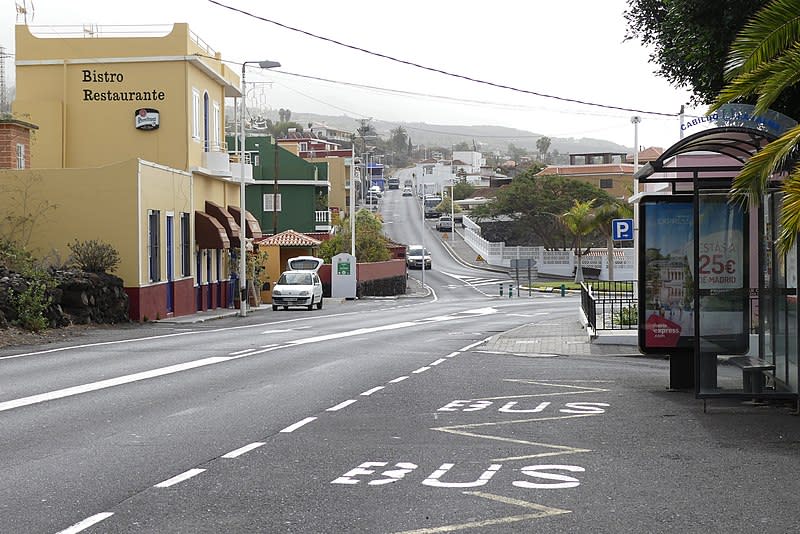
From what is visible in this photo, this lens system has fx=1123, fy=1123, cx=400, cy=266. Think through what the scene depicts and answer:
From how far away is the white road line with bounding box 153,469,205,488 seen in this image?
29.2 feet

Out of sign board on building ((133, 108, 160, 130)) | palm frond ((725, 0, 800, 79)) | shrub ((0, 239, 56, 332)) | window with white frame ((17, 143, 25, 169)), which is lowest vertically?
shrub ((0, 239, 56, 332))

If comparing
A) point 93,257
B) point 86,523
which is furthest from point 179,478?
point 93,257

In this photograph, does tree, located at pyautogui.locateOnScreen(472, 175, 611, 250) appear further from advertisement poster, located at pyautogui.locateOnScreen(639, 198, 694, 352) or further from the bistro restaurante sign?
advertisement poster, located at pyautogui.locateOnScreen(639, 198, 694, 352)

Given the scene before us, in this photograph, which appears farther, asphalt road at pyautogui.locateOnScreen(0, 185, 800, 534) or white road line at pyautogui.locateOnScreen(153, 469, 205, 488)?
white road line at pyautogui.locateOnScreen(153, 469, 205, 488)

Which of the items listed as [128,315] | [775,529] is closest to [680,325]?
[775,529]

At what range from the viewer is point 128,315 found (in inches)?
1330

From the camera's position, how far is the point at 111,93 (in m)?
43.5

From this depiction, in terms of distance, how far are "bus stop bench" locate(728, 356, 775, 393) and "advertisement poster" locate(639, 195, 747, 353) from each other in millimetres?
500

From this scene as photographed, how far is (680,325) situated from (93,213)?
Result: 23045 millimetres

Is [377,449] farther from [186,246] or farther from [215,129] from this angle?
[215,129]

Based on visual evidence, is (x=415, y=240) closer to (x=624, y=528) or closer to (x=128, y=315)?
(x=128, y=315)

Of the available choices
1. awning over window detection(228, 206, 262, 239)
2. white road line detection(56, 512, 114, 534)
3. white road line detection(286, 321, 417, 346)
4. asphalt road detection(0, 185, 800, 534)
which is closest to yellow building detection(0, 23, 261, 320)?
awning over window detection(228, 206, 262, 239)

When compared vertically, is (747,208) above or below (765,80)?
below

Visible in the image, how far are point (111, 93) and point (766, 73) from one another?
33.9m
